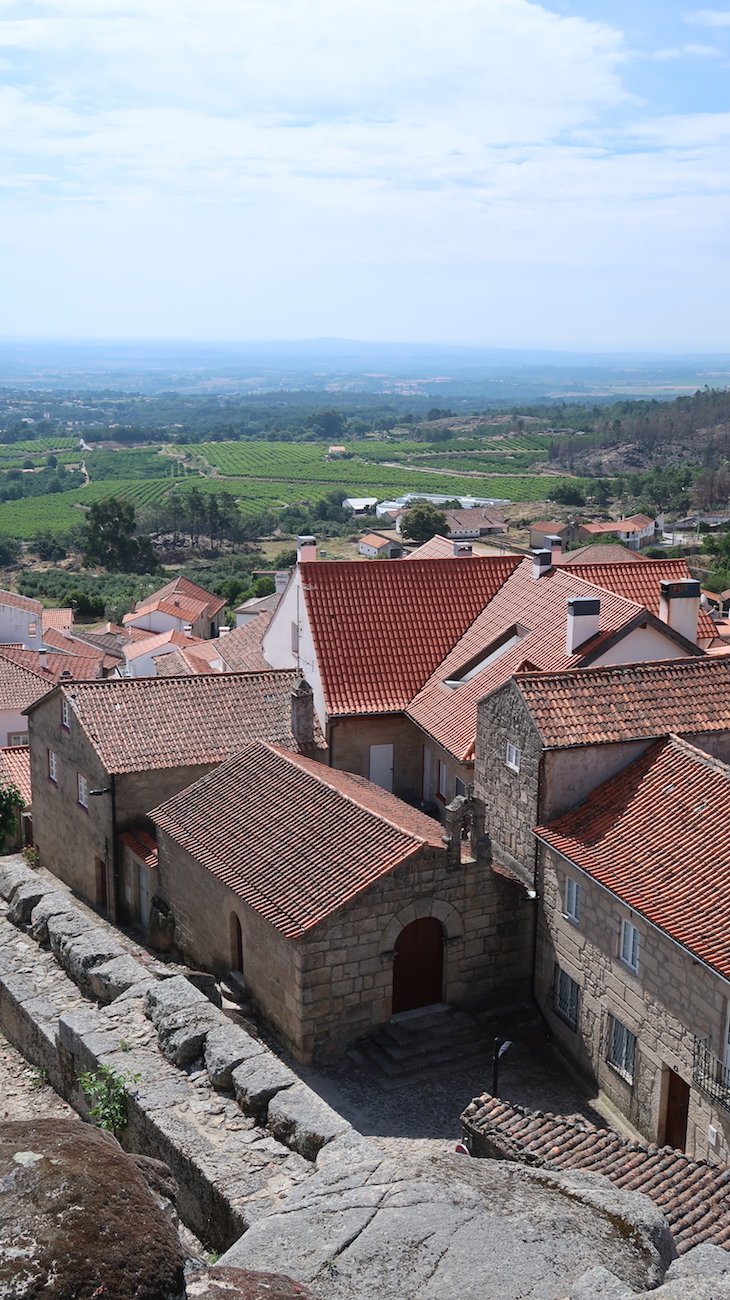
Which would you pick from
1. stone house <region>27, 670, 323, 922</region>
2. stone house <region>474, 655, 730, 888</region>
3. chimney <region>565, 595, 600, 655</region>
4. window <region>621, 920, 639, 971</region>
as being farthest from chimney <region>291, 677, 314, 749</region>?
window <region>621, 920, 639, 971</region>

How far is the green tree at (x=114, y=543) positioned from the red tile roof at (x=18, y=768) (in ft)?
282

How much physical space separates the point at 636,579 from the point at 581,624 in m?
5.80

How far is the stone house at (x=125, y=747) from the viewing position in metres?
21.0

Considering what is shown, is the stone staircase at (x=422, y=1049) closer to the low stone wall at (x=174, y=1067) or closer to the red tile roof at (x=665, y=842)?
the red tile roof at (x=665, y=842)

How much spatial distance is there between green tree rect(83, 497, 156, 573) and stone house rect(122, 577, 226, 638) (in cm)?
3748

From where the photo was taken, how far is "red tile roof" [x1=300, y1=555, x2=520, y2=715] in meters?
24.9

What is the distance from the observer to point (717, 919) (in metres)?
14.2

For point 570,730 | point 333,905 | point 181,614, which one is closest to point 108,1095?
point 333,905

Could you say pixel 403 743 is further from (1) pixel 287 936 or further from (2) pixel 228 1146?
(2) pixel 228 1146

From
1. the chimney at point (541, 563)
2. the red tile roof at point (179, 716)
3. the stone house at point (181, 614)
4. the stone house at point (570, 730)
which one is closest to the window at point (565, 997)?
the stone house at point (570, 730)

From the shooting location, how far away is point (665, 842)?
16078 mm

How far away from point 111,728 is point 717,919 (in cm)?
1165

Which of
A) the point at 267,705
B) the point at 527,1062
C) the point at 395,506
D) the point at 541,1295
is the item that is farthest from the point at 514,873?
the point at 395,506

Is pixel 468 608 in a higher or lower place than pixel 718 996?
higher
